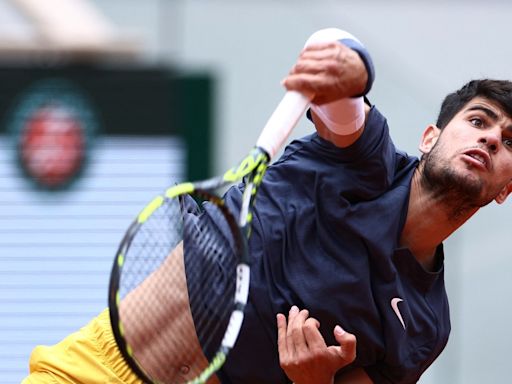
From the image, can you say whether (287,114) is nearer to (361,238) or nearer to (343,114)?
(343,114)

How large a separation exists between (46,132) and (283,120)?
11.2ft

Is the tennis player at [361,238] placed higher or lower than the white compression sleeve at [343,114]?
lower

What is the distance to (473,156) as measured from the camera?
3.68m

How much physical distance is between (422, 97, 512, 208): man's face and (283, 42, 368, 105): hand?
48cm

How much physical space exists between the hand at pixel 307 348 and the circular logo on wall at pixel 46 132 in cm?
315

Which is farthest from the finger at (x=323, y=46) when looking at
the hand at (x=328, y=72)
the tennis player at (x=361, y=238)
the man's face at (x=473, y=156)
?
the man's face at (x=473, y=156)

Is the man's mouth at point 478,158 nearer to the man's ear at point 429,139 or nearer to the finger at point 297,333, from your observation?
the man's ear at point 429,139

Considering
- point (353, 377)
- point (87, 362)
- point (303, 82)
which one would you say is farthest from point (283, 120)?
point (87, 362)

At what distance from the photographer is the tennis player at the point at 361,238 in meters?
3.63

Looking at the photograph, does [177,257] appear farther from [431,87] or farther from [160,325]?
[431,87]

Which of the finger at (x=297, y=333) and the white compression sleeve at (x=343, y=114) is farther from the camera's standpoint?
the finger at (x=297, y=333)

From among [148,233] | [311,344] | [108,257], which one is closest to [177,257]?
[148,233]

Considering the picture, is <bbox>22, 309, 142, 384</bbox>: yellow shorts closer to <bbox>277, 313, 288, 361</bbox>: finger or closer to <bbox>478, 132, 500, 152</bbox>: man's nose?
<bbox>277, 313, 288, 361</bbox>: finger

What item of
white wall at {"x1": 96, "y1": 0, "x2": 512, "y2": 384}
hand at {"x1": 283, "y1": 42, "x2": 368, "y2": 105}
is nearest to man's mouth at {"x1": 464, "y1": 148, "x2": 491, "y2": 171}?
hand at {"x1": 283, "y1": 42, "x2": 368, "y2": 105}
